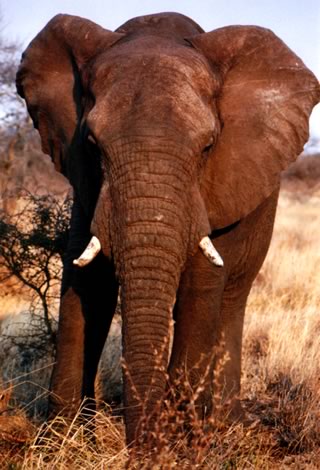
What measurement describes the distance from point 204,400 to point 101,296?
833 mm

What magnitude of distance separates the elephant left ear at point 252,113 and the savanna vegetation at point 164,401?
1112 mm

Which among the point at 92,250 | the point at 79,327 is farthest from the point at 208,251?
the point at 79,327

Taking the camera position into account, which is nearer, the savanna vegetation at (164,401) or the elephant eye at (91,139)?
the savanna vegetation at (164,401)

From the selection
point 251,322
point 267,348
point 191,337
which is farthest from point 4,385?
point 251,322

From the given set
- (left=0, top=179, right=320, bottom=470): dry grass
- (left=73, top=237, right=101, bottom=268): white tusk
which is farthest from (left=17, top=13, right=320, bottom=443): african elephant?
(left=0, top=179, right=320, bottom=470): dry grass

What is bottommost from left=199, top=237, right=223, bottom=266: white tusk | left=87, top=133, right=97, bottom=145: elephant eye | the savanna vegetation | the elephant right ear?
the savanna vegetation

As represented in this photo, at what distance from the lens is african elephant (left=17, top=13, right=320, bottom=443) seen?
17.3 ft

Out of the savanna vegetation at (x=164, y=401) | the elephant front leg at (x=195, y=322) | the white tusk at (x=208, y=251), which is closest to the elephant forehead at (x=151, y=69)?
the white tusk at (x=208, y=251)

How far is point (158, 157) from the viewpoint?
531 centimetres

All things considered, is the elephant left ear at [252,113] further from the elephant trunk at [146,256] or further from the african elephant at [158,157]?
the elephant trunk at [146,256]

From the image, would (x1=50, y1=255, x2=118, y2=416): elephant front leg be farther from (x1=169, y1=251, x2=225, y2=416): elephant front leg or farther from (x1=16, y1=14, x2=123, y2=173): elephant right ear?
(x1=16, y1=14, x2=123, y2=173): elephant right ear

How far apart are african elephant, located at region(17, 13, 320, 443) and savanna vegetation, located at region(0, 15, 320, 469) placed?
344mm

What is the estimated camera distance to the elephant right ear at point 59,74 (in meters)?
6.21

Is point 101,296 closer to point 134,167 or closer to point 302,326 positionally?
point 134,167
